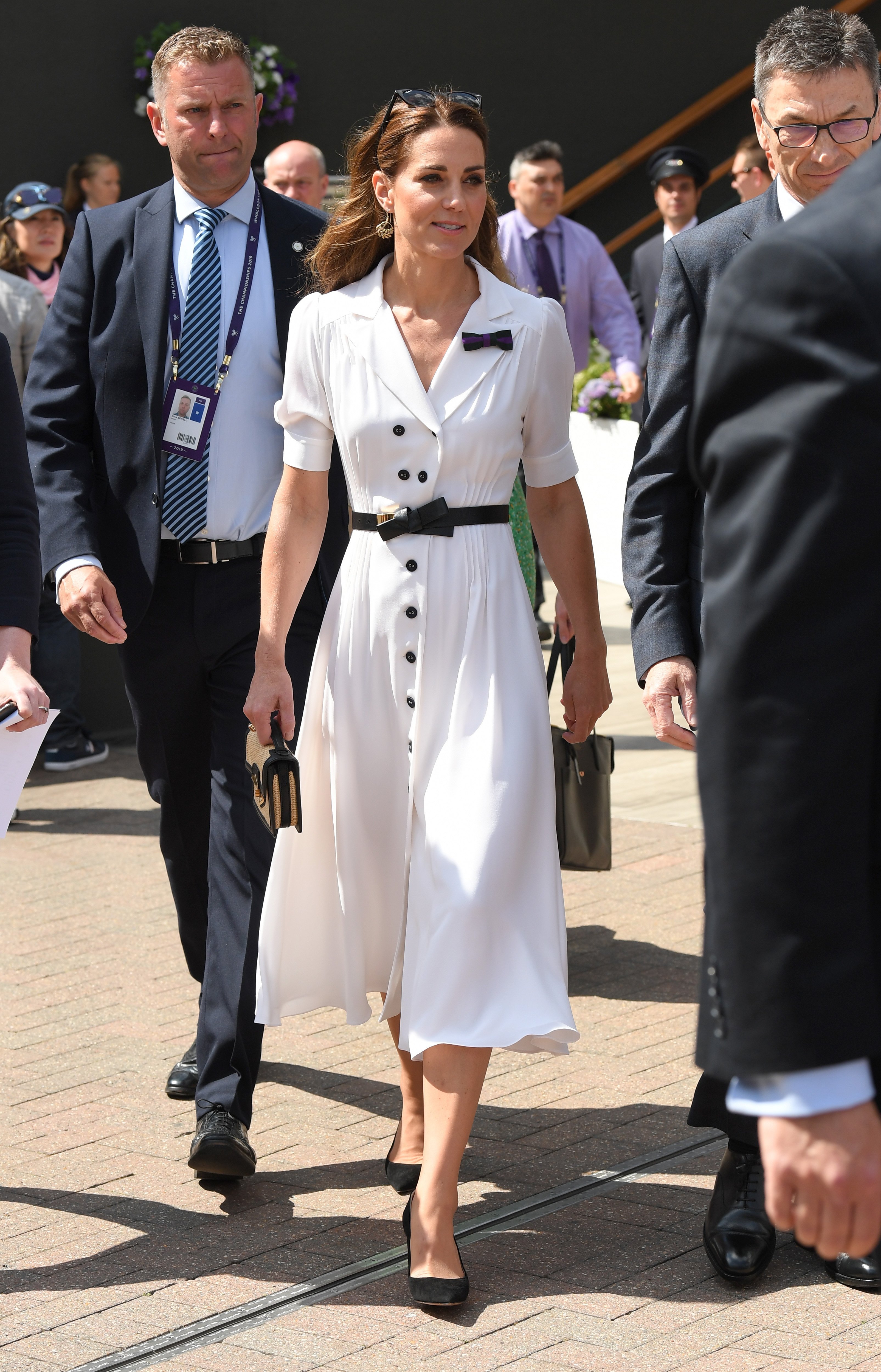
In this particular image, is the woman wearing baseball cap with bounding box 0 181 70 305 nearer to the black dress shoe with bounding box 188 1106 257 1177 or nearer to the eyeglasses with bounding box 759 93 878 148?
the black dress shoe with bounding box 188 1106 257 1177

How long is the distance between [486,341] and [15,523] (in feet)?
3.34

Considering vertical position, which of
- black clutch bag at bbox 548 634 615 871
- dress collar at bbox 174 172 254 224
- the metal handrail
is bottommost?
black clutch bag at bbox 548 634 615 871

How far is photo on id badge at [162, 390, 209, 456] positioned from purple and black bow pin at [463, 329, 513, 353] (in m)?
0.89

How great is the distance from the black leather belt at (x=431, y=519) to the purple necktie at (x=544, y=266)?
23.0ft

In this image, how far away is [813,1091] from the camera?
1.61m

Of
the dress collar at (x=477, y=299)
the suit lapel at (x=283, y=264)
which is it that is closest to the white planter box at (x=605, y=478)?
the suit lapel at (x=283, y=264)

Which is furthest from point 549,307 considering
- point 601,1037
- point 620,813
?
point 620,813

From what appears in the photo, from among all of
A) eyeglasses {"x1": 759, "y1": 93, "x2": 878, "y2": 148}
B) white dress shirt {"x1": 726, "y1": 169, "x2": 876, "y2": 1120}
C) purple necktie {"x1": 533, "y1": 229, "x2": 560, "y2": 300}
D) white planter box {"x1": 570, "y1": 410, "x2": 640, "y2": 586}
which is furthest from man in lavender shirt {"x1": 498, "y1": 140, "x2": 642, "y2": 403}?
white dress shirt {"x1": 726, "y1": 169, "x2": 876, "y2": 1120}

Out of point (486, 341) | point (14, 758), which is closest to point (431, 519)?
point (486, 341)

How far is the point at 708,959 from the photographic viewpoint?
1.71 meters

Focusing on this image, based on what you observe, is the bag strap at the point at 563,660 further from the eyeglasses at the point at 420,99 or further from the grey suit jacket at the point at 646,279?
the grey suit jacket at the point at 646,279

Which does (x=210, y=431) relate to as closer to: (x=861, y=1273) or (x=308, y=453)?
(x=308, y=453)

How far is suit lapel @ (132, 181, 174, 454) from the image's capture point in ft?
14.6

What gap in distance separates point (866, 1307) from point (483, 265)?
222 cm
